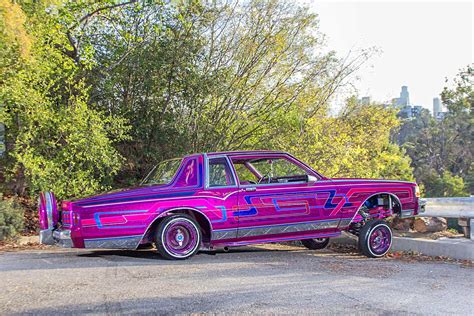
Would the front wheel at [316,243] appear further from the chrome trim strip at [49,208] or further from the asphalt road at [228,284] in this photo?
the chrome trim strip at [49,208]

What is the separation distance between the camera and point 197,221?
7281mm

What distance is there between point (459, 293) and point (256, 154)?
357 cm

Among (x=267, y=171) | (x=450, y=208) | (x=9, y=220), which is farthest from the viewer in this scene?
(x=9, y=220)

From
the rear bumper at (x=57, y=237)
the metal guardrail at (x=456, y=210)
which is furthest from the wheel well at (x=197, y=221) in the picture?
the metal guardrail at (x=456, y=210)

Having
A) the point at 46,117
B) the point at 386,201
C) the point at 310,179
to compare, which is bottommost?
the point at 386,201

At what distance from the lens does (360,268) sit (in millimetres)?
6879

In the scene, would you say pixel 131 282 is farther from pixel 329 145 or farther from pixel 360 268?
pixel 329 145

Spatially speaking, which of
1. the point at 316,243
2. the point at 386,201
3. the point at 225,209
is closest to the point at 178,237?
the point at 225,209

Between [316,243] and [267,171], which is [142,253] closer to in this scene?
[267,171]

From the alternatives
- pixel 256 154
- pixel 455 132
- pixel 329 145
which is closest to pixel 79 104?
pixel 256 154

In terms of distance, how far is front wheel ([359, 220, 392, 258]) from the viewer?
25.8 ft

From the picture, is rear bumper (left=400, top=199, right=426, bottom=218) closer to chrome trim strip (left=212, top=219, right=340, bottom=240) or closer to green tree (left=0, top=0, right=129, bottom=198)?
chrome trim strip (left=212, top=219, right=340, bottom=240)

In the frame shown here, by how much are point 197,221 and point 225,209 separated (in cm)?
45

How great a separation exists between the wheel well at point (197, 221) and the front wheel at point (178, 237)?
9cm
